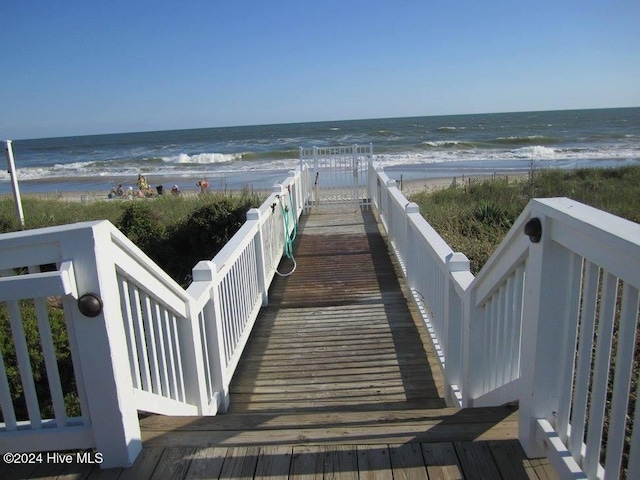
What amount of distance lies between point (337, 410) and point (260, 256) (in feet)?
7.34

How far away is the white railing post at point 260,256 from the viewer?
5.18 meters

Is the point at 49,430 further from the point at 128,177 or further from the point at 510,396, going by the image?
the point at 128,177

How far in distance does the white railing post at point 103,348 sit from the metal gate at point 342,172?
9.15 metres

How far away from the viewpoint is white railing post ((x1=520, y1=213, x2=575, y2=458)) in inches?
74.8

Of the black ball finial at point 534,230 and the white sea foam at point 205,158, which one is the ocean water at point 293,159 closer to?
the white sea foam at point 205,158

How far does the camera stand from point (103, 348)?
200cm

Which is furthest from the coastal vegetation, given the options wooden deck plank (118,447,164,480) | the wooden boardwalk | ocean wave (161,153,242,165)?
ocean wave (161,153,242,165)

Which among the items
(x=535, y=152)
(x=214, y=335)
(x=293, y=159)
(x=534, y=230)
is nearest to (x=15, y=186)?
(x=214, y=335)

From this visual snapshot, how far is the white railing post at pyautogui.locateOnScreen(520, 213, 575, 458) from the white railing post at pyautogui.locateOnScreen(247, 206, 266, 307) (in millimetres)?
3429

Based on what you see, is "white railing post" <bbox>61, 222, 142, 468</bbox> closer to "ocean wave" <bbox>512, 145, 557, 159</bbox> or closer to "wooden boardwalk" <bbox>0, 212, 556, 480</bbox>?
"wooden boardwalk" <bbox>0, 212, 556, 480</bbox>

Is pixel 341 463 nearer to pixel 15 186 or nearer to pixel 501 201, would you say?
pixel 15 186

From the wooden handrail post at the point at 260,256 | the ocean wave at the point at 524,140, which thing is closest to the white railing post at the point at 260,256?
the wooden handrail post at the point at 260,256

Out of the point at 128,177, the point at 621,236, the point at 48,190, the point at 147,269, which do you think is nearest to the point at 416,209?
the point at 147,269

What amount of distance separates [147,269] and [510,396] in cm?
178
